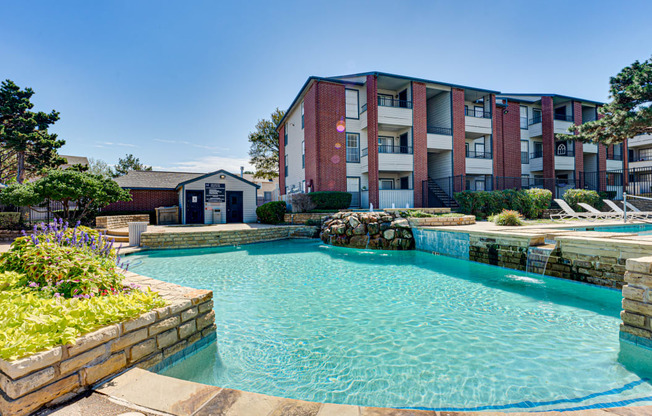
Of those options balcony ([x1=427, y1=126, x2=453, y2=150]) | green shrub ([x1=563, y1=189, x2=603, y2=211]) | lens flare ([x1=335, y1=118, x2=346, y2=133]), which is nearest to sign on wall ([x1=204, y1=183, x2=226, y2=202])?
lens flare ([x1=335, y1=118, x2=346, y2=133])

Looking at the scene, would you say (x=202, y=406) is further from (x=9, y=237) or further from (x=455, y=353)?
(x=9, y=237)

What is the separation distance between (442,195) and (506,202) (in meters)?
3.82

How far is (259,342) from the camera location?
3.75 meters

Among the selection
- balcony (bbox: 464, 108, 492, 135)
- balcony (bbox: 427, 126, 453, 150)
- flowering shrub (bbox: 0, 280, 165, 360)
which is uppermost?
balcony (bbox: 464, 108, 492, 135)

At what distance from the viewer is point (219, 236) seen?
12938 mm

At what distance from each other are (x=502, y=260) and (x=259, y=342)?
7112 mm

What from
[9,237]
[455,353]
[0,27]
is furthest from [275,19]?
[9,237]

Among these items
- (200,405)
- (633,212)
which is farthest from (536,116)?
(200,405)

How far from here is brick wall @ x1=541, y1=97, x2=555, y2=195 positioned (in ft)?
73.0

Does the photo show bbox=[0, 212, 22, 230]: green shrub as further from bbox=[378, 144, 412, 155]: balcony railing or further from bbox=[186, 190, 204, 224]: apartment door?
bbox=[378, 144, 412, 155]: balcony railing

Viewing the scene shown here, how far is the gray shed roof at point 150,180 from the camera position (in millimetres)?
20577

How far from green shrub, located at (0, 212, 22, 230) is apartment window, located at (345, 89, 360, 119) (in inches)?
752

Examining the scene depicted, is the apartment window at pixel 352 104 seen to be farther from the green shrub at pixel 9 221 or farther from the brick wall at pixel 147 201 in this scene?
the green shrub at pixel 9 221

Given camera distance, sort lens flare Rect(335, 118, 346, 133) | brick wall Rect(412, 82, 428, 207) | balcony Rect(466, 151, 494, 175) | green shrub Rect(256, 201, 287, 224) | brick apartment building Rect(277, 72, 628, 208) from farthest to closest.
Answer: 1. balcony Rect(466, 151, 494, 175)
2. lens flare Rect(335, 118, 346, 133)
3. brick wall Rect(412, 82, 428, 207)
4. brick apartment building Rect(277, 72, 628, 208)
5. green shrub Rect(256, 201, 287, 224)
